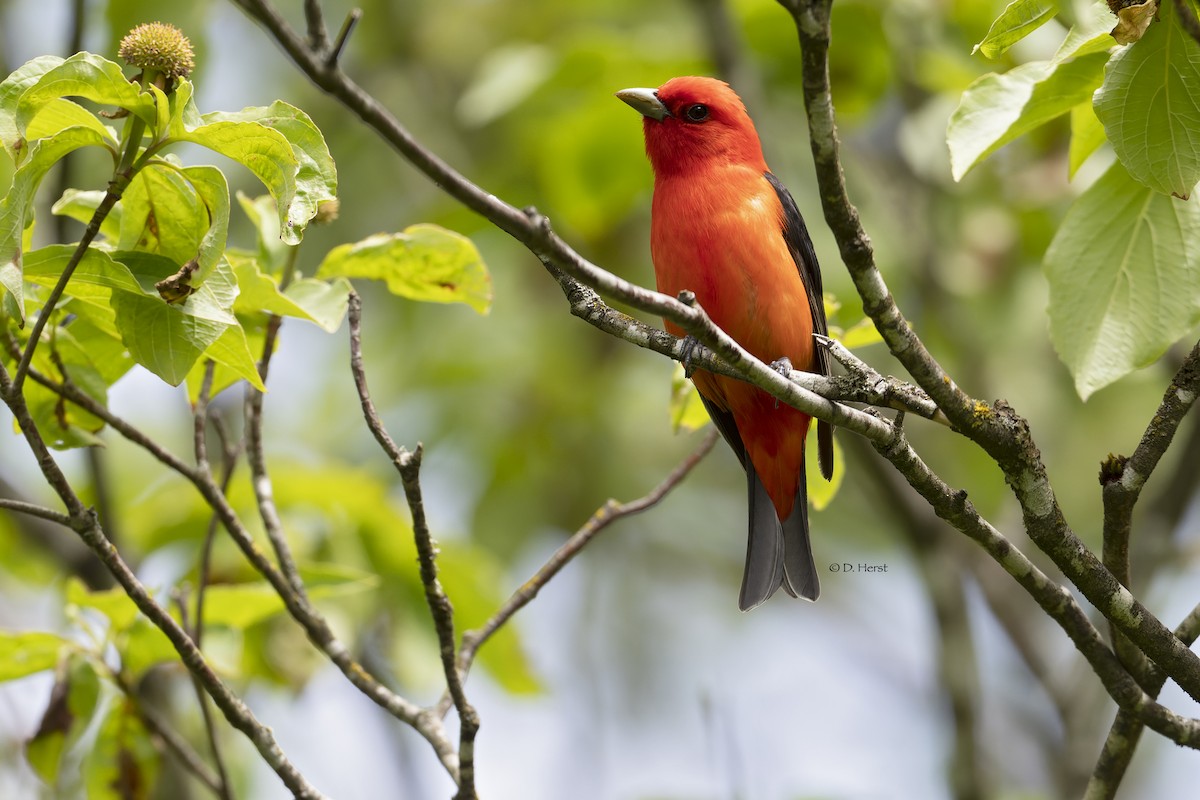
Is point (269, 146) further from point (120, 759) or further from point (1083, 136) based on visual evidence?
point (120, 759)

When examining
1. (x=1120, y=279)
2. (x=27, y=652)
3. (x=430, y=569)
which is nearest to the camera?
(x=430, y=569)

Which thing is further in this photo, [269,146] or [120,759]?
[120,759]

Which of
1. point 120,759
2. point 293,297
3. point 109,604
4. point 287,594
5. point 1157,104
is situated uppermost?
point 1157,104

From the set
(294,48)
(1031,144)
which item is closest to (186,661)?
(294,48)

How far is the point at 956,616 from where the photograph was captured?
596 centimetres

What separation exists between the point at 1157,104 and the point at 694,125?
2565 millimetres

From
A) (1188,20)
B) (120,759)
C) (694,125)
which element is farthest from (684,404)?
(120,759)

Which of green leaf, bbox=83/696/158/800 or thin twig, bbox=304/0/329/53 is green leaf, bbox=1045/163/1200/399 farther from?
green leaf, bbox=83/696/158/800

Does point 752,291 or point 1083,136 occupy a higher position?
point 1083,136

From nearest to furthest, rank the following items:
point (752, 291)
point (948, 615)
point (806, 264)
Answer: point (752, 291) → point (806, 264) → point (948, 615)

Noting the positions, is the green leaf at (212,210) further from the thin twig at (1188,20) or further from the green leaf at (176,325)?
the thin twig at (1188,20)

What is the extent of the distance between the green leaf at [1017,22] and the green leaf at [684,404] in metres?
1.39

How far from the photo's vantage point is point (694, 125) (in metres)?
5.00

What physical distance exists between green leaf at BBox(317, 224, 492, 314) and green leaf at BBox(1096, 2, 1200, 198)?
155 centimetres
